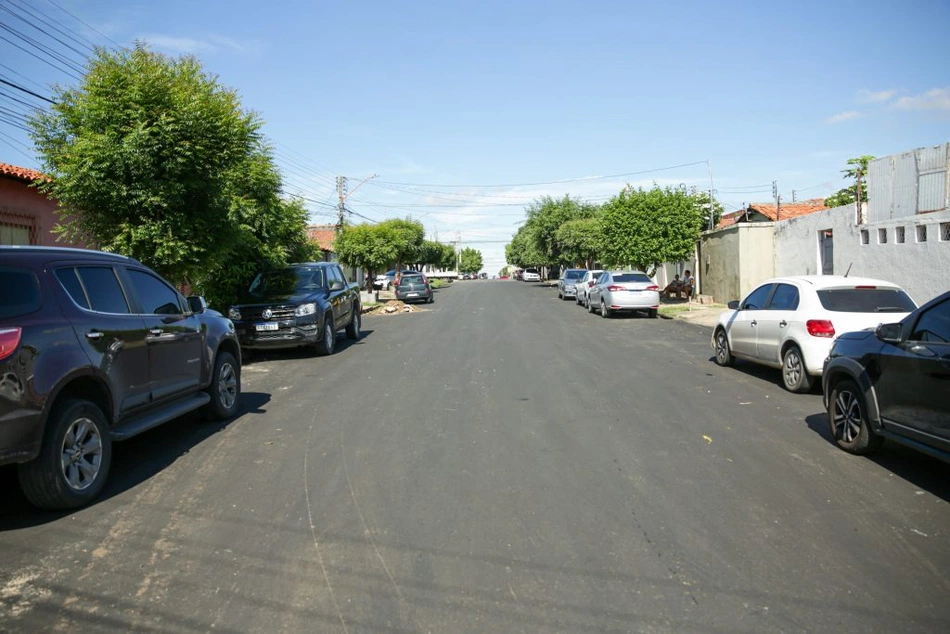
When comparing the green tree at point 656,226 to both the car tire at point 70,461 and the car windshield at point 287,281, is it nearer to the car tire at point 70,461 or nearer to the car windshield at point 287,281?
the car windshield at point 287,281

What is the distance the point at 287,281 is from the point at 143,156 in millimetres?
4046

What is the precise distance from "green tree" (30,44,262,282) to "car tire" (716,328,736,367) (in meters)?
9.28

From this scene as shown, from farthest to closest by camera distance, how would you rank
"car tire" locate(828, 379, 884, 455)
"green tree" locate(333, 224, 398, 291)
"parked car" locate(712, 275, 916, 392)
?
"green tree" locate(333, 224, 398, 291) < "parked car" locate(712, 275, 916, 392) < "car tire" locate(828, 379, 884, 455)

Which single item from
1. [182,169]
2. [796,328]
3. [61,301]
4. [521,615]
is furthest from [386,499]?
[182,169]

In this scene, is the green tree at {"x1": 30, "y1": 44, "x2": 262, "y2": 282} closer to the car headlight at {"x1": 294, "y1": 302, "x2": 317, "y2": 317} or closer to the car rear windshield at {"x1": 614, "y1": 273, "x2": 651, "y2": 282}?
the car headlight at {"x1": 294, "y1": 302, "x2": 317, "y2": 317}

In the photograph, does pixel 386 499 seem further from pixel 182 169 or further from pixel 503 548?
pixel 182 169

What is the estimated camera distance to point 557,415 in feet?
27.0

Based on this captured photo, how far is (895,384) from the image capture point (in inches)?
229

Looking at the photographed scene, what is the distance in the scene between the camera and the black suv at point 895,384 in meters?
5.29

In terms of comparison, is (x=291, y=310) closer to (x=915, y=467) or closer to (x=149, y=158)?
(x=149, y=158)

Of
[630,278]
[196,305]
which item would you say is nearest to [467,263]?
[630,278]

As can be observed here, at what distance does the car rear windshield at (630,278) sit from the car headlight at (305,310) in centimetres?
1306

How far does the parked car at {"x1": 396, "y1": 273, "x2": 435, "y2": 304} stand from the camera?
1471 inches

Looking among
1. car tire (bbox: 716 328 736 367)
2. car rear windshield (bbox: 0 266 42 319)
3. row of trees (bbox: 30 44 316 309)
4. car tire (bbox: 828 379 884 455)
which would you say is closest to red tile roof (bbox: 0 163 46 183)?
row of trees (bbox: 30 44 316 309)
